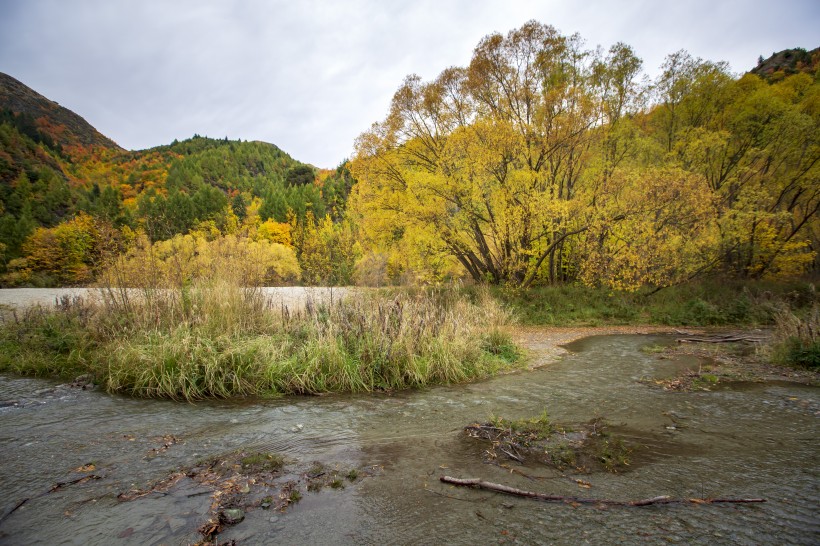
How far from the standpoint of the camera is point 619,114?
19.2m

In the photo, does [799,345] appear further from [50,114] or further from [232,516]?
[50,114]

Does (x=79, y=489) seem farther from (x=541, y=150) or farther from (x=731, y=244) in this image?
(x=731, y=244)

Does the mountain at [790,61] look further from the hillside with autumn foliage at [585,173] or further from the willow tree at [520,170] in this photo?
the willow tree at [520,170]

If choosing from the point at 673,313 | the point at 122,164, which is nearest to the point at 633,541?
the point at 673,313

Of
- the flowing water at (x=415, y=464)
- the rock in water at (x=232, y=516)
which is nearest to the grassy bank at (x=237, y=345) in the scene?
the flowing water at (x=415, y=464)

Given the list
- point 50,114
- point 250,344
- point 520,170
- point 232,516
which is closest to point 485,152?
point 520,170

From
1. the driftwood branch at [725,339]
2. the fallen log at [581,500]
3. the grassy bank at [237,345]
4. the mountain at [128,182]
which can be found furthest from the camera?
the mountain at [128,182]

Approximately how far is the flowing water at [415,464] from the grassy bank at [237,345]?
454mm

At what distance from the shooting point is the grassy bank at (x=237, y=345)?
20.2 ft

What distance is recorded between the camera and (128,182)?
3548 inches

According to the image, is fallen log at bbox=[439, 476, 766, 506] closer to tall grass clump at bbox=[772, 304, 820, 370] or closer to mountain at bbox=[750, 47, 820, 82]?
tall grass clump at bbox=[772, 304, 820, 370]

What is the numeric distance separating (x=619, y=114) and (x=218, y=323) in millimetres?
21572

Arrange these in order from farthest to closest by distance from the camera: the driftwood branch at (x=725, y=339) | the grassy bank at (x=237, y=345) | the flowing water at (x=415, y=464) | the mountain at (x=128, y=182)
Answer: the mountain at (x=128, y=182), the driftwood branch at (x=725, y=339), the grassy bank at (x=237, y=345), the flowing water at (x=415, y=464)

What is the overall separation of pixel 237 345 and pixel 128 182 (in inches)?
4342
